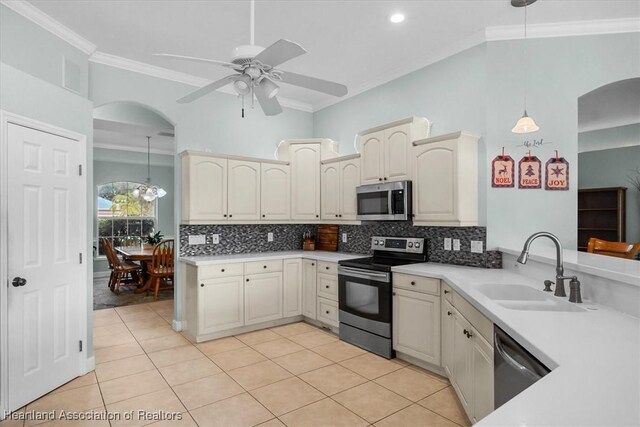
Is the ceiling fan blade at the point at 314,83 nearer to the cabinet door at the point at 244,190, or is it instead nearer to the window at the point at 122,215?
the cabinet door at the point at 244,190

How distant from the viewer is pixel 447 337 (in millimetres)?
2807

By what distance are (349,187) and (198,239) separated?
1.91 metres

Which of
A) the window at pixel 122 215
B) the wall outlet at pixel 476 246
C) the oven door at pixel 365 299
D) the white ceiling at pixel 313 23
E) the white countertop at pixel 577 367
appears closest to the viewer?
the white countertop at pixel 577 367

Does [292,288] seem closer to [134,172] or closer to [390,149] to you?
[390,149]

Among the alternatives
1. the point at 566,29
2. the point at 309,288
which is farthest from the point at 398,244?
the point at 566,29

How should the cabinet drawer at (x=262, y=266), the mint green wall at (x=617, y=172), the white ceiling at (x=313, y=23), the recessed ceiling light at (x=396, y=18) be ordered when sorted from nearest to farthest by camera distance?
1. the white ceiling at (x=313, y=23)
2. the recessed ceiling light at (x=396, y=18)
3. the cabinet drawer at (x=262, y=266)
4. the mint green wall at (x=617, y=172)

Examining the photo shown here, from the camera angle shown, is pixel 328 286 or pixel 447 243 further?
pixel 328 286

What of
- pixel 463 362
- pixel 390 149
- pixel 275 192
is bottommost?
pixel 463 362

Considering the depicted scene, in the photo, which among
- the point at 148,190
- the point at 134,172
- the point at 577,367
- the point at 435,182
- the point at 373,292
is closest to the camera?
the point at 577,367

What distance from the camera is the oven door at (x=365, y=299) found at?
3361 millimetres

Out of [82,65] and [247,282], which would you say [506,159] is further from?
[82,65]

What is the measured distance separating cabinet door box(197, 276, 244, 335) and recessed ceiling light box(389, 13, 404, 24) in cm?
296

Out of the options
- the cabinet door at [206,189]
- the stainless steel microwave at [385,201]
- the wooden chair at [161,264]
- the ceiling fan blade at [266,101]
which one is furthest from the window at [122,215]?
the ceiling fan blade at [266,101]

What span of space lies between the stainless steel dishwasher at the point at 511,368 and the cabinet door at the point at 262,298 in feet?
9.40
